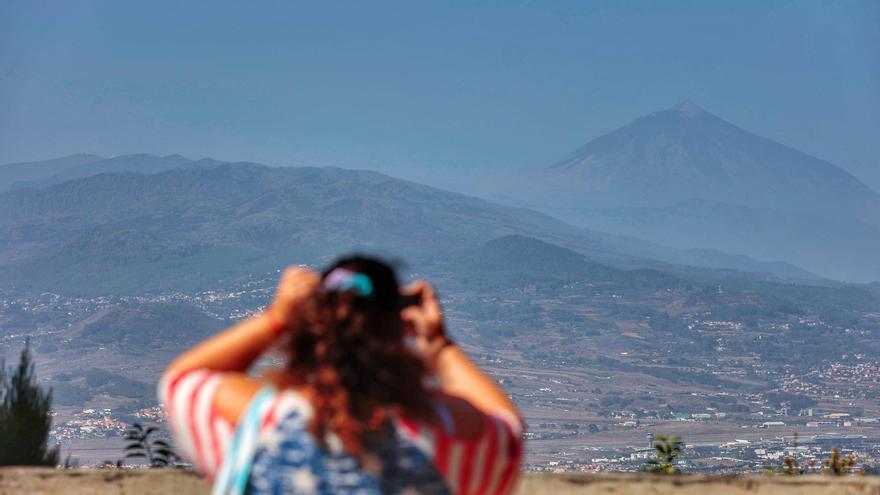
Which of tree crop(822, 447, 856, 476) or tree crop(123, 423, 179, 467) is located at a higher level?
tree crop(822, 447, 856, 476)

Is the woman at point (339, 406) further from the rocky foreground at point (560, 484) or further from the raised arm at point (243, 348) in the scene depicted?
the rocky foreground at point (560, 484)

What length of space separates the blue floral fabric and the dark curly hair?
2cm

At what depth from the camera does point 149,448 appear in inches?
237

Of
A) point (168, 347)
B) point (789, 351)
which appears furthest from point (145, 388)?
point (789, 351)

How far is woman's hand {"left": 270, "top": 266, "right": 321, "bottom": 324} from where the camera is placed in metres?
1.92

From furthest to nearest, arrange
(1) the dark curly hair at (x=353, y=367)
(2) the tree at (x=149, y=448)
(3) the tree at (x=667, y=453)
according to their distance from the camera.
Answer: (2) the tree at (x=149, y=448) < (3) the tree at (x=667, y=453) < (1) the dark curly hair at (x=353, y=367)

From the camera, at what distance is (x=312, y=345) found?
188 cm

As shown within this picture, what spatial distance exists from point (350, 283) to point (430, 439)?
25cm

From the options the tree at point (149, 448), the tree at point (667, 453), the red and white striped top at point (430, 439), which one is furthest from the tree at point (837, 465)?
the red and white striped top at point (430, 439)

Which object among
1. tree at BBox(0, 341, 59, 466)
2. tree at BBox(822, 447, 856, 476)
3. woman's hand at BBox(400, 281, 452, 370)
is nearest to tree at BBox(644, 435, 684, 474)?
tree at BBox(822, 447, 856, 476)

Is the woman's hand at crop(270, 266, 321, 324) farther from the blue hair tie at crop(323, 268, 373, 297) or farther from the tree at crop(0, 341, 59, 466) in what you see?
the tree at crop(0, 341, 59, 466)

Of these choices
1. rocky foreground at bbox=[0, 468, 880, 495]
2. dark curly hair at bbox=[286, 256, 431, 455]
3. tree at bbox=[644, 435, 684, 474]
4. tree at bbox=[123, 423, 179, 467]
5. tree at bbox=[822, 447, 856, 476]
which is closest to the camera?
dark curly hair at bbox=[286, 256, 431, 455]

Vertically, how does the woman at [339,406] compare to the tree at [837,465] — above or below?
above

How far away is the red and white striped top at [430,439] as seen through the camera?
190 cm
